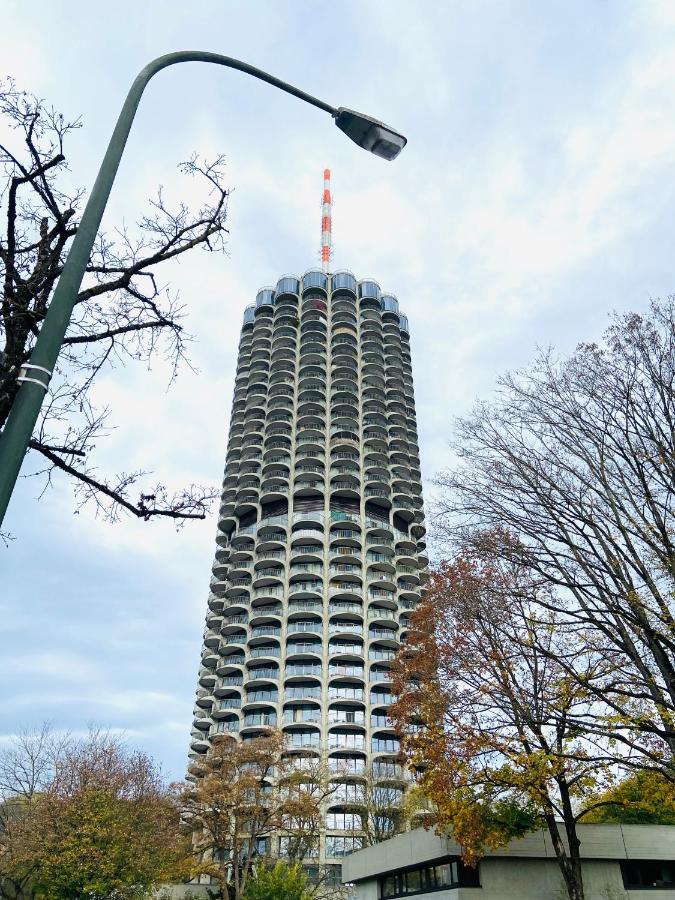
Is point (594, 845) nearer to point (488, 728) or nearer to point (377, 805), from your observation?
point (488, 728)

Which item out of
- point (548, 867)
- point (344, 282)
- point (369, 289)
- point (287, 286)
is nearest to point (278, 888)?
point (548, 867)

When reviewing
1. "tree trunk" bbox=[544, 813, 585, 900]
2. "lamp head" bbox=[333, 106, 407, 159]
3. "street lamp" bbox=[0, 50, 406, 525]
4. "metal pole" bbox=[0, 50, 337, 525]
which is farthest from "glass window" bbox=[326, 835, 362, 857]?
"metal pole" bbox=[0, 50, 337, 525]

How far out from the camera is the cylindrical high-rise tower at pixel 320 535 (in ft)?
216

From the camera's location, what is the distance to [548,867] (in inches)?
892

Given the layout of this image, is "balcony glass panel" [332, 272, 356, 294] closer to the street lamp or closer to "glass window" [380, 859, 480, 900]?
"glass window" [380, 859, 480, 900]

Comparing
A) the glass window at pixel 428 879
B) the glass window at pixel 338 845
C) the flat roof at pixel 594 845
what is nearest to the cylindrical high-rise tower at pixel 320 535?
the glass window at pixel 338 845

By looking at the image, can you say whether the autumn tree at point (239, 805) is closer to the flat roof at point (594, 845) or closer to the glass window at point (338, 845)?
the glass window at point (338, 845)

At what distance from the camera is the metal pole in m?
3.89

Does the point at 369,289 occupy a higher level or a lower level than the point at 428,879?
higher

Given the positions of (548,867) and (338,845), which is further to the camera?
(338,845)

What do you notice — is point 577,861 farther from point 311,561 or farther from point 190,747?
point 190,747

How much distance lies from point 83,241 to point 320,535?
7153 centimetres

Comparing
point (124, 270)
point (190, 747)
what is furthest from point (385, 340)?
point (124, 270)

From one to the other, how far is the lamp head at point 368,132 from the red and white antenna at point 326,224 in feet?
319
